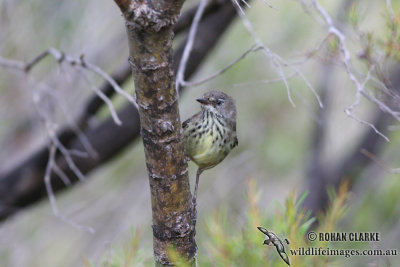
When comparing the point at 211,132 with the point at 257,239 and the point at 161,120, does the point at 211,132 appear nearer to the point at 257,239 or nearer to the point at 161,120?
the point at 257,239

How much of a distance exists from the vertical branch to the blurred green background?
3.81ft

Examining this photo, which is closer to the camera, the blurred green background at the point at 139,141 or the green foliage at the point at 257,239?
the green foliage at the point at 257,239

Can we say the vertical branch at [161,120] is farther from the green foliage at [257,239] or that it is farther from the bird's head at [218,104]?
the bird's head at [218,104]

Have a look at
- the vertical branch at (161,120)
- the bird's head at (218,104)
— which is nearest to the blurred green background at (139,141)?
the bird's head at (218,104)

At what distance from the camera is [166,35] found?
154 centimetres

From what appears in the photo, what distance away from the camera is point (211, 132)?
9.36 ft

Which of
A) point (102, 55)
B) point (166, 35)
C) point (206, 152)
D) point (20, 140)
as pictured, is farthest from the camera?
point (20, 140)

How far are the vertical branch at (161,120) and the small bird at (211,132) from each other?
797mm

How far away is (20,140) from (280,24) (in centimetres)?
280

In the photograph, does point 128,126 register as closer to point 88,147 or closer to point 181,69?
point 88,147

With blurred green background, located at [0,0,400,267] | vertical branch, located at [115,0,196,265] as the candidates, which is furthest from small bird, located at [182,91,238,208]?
vertical branch, located at [115,0,196,265]

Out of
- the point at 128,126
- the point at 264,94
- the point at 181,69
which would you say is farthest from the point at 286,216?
the point at 264,94

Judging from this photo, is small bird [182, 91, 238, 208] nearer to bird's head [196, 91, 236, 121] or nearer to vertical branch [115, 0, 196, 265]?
bird's head [196, 91, 236, 121]

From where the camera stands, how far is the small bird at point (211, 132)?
2777 millimetres
